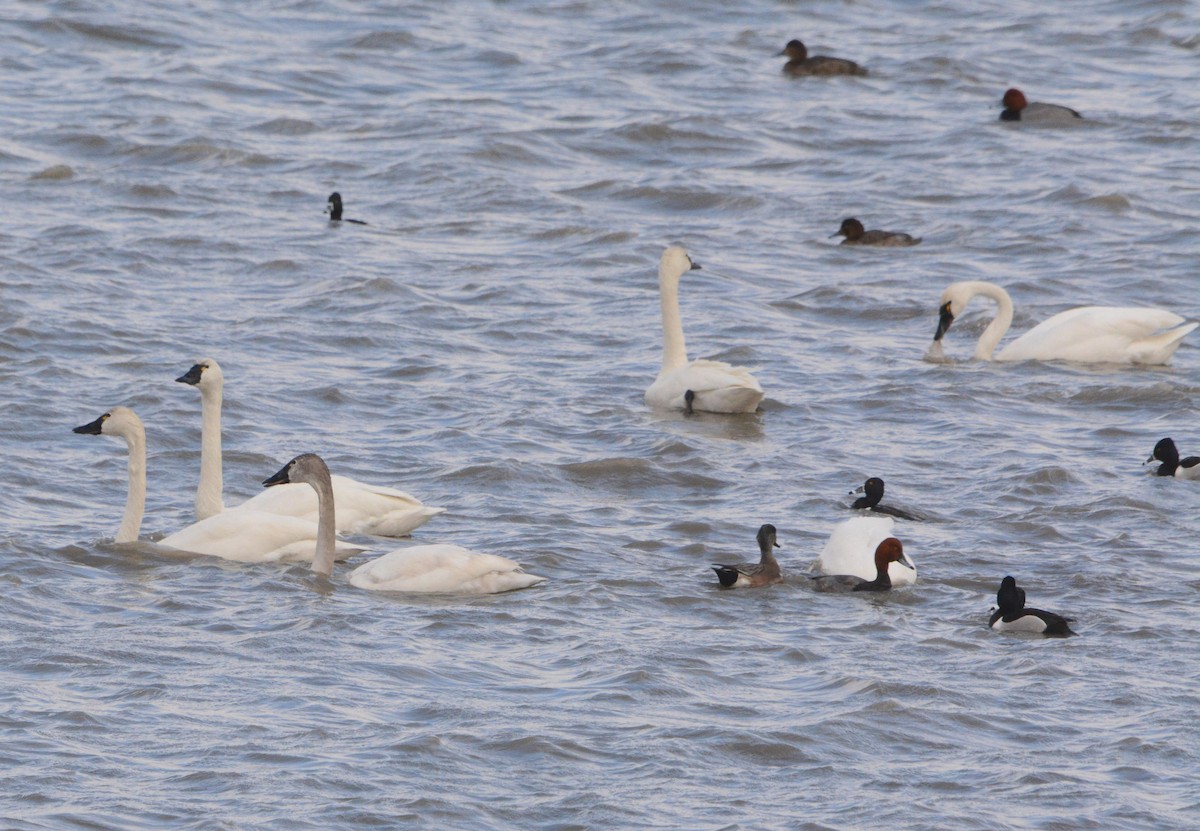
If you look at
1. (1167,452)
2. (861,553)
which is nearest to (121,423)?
(861,553)

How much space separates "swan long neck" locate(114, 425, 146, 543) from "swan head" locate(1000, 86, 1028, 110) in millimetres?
13927

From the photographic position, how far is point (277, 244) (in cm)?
1678

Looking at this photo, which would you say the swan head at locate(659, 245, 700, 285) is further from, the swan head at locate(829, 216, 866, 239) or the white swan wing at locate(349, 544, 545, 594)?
the white swan wing at locate(349, 544, 545, 594)

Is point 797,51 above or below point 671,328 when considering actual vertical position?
above

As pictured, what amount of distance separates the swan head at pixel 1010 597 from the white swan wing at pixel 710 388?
4.23 meters

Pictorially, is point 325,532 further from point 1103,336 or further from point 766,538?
point 1103,336

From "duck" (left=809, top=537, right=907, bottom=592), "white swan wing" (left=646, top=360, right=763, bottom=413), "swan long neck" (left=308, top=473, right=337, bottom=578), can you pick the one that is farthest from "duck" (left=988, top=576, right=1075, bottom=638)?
"white swan wing" (left=646, top=360, right=763, bottom=413)

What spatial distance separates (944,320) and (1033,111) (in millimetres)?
8095

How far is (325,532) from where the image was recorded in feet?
31.2

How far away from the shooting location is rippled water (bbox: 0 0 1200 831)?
716cm

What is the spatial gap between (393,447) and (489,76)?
1238 cm

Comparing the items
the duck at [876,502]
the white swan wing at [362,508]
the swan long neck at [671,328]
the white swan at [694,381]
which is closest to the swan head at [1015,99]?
the swan long neck at [671,328]

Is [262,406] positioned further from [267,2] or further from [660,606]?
[267,2]

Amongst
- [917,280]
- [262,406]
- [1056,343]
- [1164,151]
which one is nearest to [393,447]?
[262,406]
